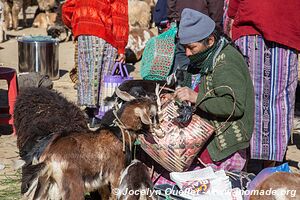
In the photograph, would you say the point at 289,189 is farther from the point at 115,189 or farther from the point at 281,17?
the point at 281,17

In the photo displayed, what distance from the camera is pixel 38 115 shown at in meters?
4.91

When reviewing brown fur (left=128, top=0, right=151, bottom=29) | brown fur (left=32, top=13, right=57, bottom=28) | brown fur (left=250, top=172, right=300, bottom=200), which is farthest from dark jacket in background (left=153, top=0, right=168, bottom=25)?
brown fur (left=32, top=13, right=57, bottom=28)

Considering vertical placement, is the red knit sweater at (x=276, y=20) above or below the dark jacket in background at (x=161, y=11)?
above

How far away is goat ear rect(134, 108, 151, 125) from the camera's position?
13.6 feet

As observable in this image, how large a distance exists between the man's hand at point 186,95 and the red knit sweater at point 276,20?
1.25 m

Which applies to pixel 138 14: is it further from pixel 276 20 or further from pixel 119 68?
pixel 276 20

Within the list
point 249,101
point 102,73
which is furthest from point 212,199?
point 102,73

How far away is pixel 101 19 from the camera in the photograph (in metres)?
6.40

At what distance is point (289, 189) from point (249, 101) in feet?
2.71

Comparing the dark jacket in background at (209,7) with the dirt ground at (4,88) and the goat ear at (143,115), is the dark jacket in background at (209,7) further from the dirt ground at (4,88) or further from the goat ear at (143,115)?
the goat ear at (143,115)

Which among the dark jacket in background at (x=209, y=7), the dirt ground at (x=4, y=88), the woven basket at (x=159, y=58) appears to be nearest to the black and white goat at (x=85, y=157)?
the dirt ground at (x=4, y=88)

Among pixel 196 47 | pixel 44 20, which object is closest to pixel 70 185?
pixel 196 47

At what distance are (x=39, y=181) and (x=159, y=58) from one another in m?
2.50

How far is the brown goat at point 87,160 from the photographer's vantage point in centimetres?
400
